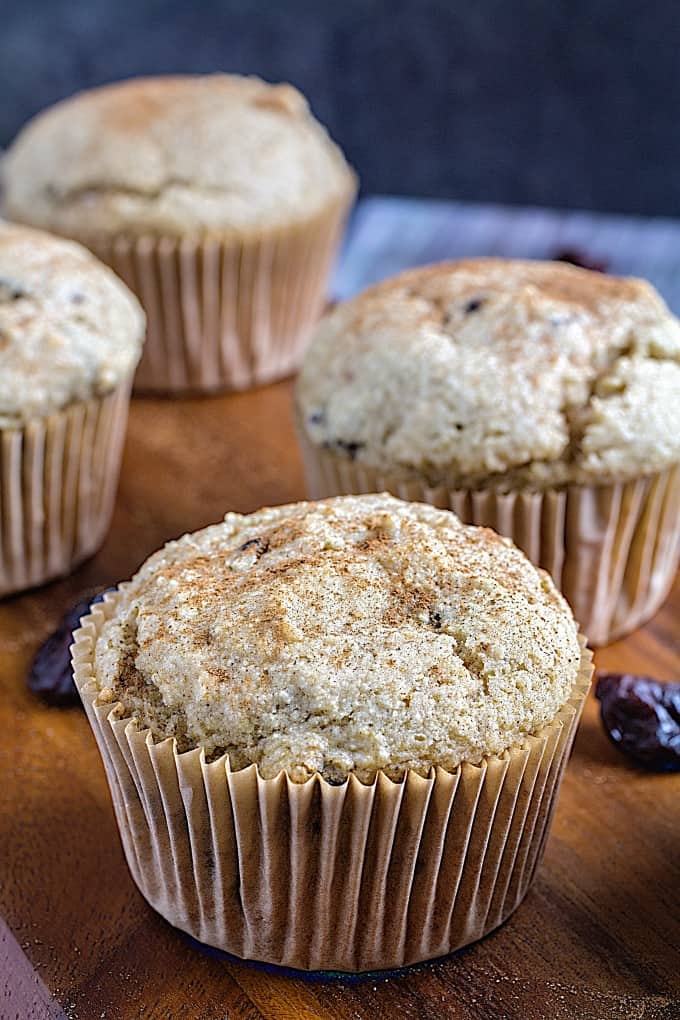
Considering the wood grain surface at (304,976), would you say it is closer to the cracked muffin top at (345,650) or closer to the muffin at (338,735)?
the muffin at (338,735)

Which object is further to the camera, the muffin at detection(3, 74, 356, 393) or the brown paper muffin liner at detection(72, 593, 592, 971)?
the muffin at detection(3, 74, 356, 393)

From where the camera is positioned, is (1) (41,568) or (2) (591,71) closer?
(1) (41,568)

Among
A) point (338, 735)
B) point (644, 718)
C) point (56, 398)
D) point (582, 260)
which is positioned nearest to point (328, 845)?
point (338, 735)

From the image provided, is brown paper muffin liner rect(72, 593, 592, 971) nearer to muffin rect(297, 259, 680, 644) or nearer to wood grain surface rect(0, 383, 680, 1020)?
wood grain surface rect(0, 383, 680, 1020)

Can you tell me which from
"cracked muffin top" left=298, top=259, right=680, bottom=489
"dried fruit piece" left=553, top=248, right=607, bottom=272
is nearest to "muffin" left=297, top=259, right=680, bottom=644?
"cracked muffin top" left=298, top=259, right=680, bottom=489

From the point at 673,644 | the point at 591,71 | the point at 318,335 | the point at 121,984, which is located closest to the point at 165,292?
the point at 318,335

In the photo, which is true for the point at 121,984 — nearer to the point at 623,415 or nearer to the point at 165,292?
the point at 623,415
